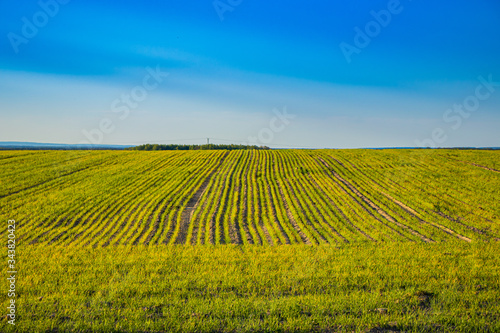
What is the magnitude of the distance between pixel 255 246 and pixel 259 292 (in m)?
5.64

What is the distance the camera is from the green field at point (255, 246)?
628cm

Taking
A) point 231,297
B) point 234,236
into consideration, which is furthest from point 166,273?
point 234,236

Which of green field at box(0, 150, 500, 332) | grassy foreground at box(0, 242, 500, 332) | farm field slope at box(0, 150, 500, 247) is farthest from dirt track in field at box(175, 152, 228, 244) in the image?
grassy foreground at box(0, 242, 500, 332)

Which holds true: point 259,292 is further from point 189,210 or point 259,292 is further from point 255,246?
point 189,210

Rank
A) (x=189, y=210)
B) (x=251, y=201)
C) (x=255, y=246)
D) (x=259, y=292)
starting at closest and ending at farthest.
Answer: (x=259, y=292) → (x=255, y=246) → (x=189, y=210) → (x=251, y=201)

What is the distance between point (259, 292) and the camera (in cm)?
749

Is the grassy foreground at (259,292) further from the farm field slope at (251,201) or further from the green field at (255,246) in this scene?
the farm field slope at (251,201)

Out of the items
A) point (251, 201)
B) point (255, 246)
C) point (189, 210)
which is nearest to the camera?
point (255, 246)

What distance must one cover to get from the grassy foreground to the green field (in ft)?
0.14

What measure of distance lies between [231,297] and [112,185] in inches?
1157

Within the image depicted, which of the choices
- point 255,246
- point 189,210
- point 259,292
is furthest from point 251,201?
point 259,292

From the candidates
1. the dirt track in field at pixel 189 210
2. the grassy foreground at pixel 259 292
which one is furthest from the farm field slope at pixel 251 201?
the grassy foreground at pixel 259 292

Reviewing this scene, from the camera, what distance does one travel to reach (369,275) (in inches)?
332

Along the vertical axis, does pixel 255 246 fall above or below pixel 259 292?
below
